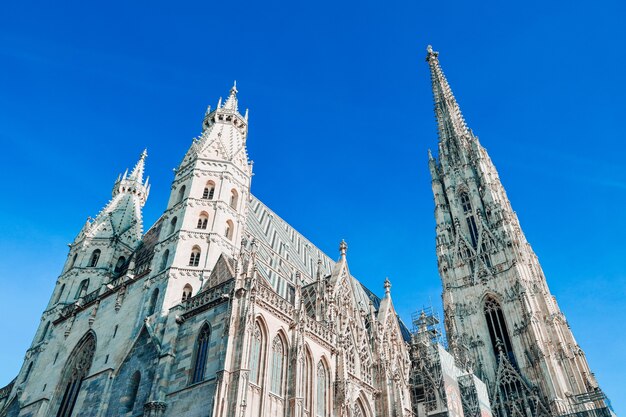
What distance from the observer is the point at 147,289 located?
27094 millimetres

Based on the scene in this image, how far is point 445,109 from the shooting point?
6450 centimetres

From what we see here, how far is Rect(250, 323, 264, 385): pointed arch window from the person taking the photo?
21312 millimetres

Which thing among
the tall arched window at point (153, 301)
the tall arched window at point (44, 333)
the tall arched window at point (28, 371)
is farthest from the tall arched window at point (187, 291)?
the tall arched window at point (28, 371)

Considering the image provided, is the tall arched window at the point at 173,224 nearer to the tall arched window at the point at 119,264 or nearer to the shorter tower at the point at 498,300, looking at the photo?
the tall arched window at the point at 119,264

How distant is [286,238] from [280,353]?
16602 mm

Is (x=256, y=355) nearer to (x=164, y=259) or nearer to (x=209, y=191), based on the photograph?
(x=164, y=259)

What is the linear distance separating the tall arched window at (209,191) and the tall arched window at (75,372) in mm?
10209

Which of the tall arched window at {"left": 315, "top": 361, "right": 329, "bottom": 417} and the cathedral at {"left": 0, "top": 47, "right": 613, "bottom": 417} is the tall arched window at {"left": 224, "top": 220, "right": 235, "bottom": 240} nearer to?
the cathedral at {"left": 0, "top": 47, "right": 613, "bottom": 417}

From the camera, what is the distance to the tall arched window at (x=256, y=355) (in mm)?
21311

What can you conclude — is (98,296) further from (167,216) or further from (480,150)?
(480,150)

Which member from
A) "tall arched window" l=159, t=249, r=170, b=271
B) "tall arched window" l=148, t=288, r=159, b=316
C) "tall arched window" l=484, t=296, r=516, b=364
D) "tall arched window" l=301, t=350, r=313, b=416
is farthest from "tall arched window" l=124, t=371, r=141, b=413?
"tall arched window" l=484, t=296, r=516, b=364

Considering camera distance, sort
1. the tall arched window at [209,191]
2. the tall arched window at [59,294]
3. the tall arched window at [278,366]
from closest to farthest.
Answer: the tall arched window at [278,366], the tall arched window at [209,191], the tall arched window at [59,294]

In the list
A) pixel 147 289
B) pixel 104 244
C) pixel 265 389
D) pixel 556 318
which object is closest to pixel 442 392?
pixel 556 318

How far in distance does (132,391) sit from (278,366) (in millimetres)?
7015
